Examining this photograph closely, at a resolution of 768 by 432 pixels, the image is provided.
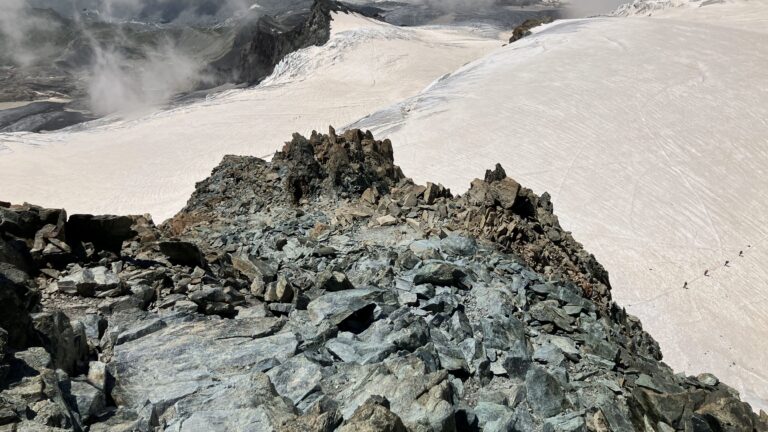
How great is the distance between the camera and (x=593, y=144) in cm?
2358

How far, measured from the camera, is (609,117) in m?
25.7

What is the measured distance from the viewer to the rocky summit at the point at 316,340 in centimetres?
450

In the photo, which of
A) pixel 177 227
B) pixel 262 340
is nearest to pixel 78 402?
pixel 262 340

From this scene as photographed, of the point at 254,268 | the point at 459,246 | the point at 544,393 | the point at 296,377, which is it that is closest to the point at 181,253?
the point at 254,268

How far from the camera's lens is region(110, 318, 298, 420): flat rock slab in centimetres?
482

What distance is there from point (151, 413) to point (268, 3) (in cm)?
15849

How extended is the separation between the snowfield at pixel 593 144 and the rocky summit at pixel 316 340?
7555mm

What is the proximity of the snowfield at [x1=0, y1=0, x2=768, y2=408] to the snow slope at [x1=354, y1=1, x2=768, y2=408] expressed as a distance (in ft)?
0.24

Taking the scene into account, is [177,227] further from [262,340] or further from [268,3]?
[268,3]

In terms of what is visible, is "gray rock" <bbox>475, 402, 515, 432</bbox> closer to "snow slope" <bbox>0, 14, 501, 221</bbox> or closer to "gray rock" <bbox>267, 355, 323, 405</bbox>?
"gray rock" <bbox>267, 355, 323, 405</bbox>

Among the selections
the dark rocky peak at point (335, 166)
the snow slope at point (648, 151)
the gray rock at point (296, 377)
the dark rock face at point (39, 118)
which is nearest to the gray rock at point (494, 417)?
the gray rock at point (296, 377)

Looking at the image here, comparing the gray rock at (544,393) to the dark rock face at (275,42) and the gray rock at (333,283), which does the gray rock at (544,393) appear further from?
the dark rock face at (275,42)

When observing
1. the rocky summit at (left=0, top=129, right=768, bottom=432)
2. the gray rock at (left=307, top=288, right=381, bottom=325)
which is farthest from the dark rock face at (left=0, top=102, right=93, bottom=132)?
the gray rock at (left=307, top=288, right=381, bottom=325)

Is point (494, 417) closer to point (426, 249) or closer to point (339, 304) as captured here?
point (339, 304)
